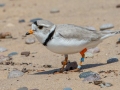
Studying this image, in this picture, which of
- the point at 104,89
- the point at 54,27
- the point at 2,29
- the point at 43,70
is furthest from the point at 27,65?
the point at 2,29

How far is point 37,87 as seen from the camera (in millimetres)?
5199

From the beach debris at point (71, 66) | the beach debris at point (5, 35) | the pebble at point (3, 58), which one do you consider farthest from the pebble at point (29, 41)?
the beach debris at point (71, 66)

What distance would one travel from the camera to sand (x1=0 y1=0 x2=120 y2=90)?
17.5 feet

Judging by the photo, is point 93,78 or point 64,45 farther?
point 64,45

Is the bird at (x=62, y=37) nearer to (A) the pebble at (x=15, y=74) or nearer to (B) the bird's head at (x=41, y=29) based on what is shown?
(B) the bird's head at (x=41, y=29)

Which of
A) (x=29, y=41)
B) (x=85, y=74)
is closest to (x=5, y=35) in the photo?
(x=29, y=41)

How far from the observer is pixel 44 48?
746 centimetres

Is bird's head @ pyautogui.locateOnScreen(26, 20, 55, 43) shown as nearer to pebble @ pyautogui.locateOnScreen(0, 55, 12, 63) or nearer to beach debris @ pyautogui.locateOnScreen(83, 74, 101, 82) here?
beach debris @ pyautogui.locateOnScreen(83, 74, 101, 82)

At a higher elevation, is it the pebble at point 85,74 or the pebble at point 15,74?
the pebble at point 85,74

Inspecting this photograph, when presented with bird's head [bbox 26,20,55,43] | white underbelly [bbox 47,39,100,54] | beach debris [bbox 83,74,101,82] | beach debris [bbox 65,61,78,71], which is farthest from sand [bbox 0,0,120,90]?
bird's head [bbox 26,20,55,43]

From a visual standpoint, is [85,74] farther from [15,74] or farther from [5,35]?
[5,35]

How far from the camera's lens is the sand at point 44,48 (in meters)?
5.32

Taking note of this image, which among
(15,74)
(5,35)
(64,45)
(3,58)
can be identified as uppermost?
(64,45)

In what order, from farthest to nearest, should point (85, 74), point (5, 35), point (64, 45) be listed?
1. point (5, 35)
2. point (64, 45)
3. point (85, 74)
